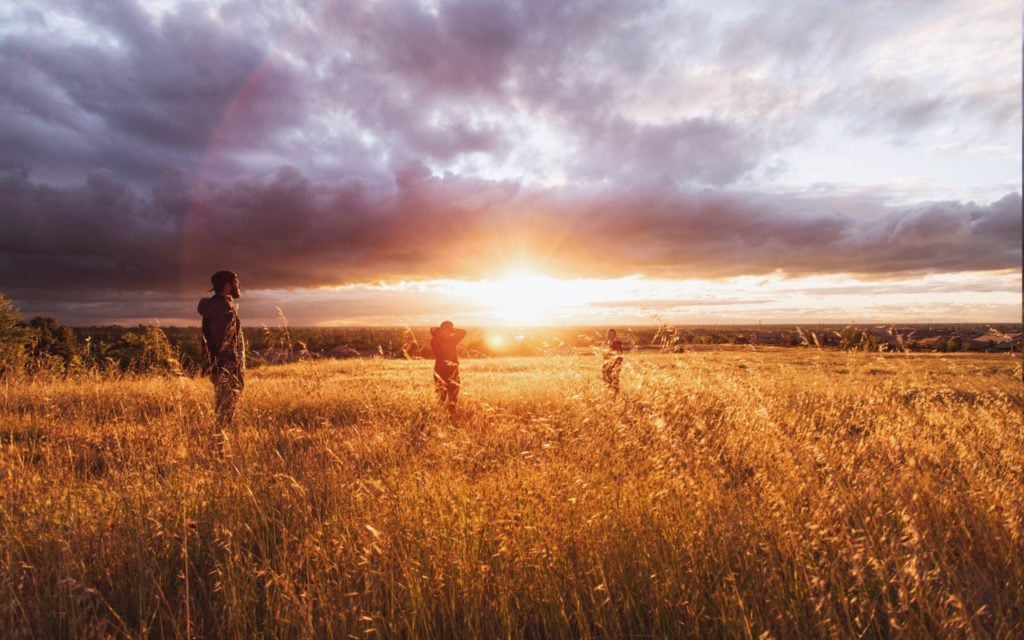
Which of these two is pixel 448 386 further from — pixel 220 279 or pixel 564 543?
pixel 564 543

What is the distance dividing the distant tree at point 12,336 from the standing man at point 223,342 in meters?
13.8

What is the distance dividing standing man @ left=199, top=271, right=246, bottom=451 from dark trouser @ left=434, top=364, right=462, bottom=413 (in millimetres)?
3374

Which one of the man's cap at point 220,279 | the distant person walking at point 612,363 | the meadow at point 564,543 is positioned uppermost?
the man's cap at point 220,279

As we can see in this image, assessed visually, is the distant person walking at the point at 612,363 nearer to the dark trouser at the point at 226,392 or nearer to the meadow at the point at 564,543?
the meadow at the point at 564,543

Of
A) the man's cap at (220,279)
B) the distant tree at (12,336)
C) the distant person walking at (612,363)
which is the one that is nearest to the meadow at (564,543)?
the distant person walking at (612,363)

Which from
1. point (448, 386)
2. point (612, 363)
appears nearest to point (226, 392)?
point (448, 386)

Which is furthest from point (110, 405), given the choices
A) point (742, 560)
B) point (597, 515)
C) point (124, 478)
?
point (742, 560)

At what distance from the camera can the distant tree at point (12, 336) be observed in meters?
17.2

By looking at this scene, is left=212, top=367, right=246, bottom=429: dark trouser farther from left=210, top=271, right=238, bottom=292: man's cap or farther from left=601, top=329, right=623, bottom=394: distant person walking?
left=601, top=329, right=623, bottom=394: distant person walking

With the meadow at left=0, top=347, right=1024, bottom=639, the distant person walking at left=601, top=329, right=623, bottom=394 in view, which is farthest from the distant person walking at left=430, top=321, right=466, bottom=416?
the meadow at left=0, top=347, right=1024, bottom=639

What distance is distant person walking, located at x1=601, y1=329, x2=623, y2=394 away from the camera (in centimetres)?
573

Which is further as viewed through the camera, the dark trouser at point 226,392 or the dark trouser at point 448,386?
the dark trouser at point 448,386

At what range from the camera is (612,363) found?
726cm

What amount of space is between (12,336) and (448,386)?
18.6 m
